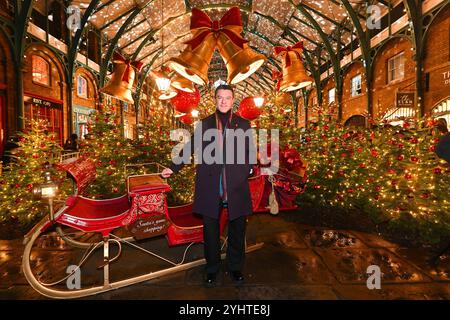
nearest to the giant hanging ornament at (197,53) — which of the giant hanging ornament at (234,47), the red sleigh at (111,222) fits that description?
the giant hanging ornament at (234,47)

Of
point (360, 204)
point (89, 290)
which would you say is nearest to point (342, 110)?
point (360, 204)

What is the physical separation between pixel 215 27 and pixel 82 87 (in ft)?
43.3

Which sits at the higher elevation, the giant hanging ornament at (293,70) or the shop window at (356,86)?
the shop window at (356,86)

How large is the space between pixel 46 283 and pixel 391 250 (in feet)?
15.2

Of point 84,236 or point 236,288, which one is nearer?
point 236,288

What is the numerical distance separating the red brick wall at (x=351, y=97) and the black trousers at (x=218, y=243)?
1386 centimetres

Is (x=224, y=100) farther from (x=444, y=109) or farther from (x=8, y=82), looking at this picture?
(x=444, y=109)

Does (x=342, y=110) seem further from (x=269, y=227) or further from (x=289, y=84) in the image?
(x=269, y=227)

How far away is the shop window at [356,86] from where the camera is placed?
1517 cm

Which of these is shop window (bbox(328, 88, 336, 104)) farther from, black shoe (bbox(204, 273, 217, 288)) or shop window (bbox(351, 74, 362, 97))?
black shoe (bbox(204, 273, 217, 288))

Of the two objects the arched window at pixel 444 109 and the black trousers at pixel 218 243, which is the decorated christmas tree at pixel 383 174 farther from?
the arched window at pixel 444 109

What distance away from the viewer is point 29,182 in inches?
200

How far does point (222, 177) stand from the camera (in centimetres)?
296

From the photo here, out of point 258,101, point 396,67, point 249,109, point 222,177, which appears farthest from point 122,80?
point 396,67
